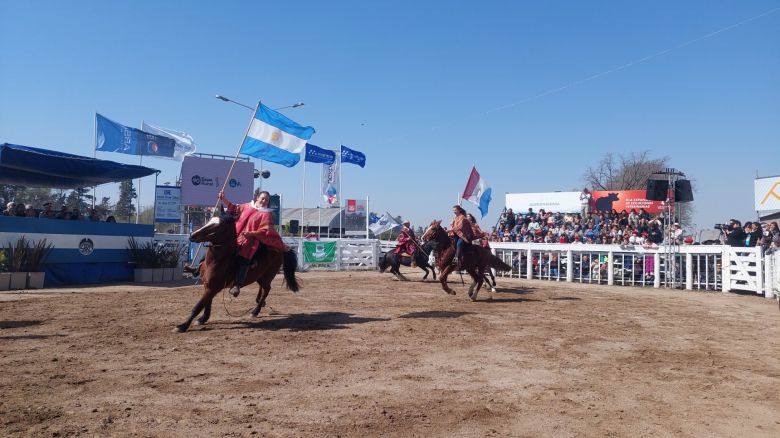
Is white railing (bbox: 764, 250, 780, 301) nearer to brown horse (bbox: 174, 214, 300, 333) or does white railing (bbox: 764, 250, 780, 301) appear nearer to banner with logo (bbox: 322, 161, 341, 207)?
brown horse (bbox: 174, 214, 300, 333)

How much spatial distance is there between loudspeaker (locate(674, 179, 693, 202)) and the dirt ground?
7.97 metres

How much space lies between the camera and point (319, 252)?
24.2m

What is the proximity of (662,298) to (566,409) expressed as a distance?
11499 millimetres

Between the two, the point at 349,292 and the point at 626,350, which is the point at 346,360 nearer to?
the point at 626,350

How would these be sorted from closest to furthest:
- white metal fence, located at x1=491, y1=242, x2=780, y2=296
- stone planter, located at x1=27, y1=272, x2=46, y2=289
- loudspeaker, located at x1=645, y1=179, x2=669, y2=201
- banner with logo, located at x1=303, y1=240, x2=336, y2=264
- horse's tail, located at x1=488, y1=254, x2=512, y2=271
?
horse's tail, located at x1=488, y1=254, x2=512, y2=271
stone planter, located at x1=27, y1=272, x2=46, y2=289
white metal fence, located at x1=491, y1=242, x2=780, y2=296
loudspeaker, located at x1=645, y1=179, x2=669, y2=201
banner with logo, located at x1=303, y1=240, x2=336, y2=264

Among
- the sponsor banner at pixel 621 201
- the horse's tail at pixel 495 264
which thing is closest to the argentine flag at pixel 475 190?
the sponsor banner at pixel 621 201

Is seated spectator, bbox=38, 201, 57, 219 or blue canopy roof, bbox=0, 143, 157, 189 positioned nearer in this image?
blue canopy roof, bbox=0, 143, 157, 189

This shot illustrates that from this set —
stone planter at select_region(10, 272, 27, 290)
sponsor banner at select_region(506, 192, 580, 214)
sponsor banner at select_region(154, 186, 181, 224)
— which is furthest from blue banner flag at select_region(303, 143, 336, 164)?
stone planter at select_region(10, 272, 27, 290)

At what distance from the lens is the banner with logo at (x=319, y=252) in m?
24.0

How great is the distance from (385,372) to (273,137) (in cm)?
990

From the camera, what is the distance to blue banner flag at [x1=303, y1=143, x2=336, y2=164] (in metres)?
27.2

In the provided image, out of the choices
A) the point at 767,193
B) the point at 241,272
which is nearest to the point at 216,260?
the point at 241,272

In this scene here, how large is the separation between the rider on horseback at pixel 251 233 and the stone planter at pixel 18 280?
8.74 m

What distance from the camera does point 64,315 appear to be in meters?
9.48
